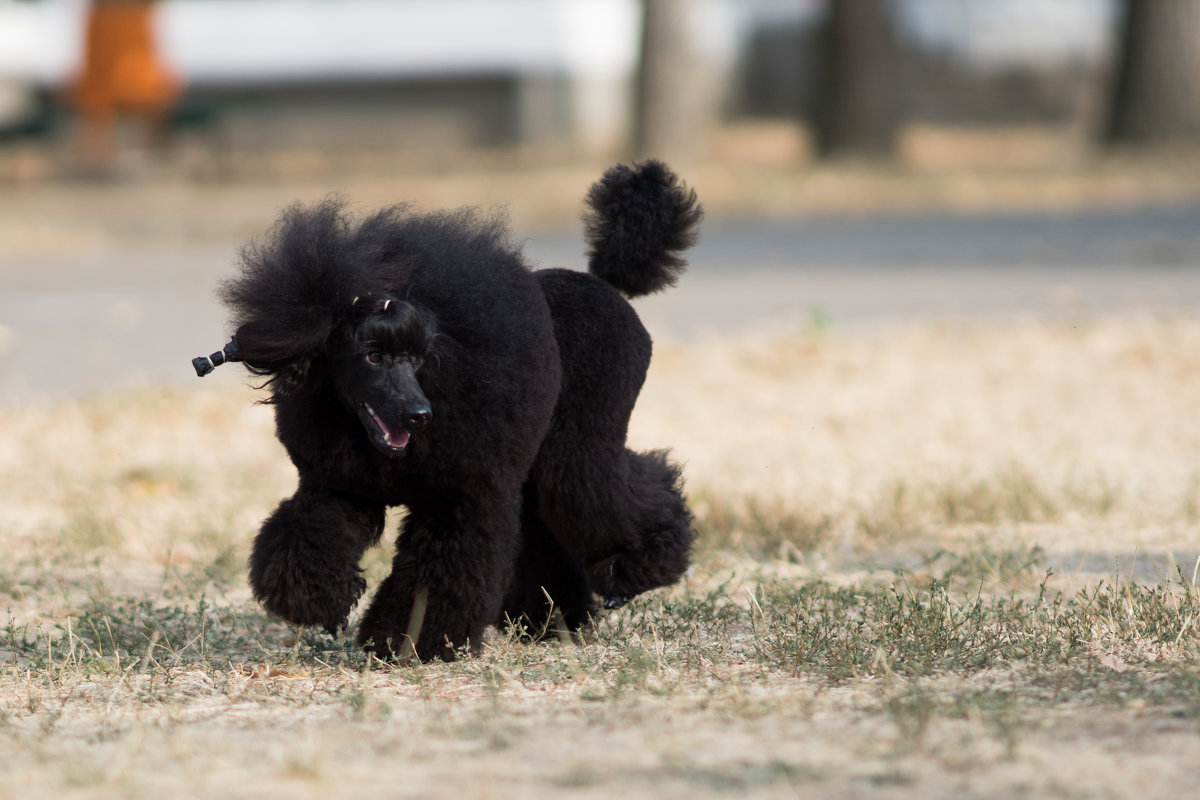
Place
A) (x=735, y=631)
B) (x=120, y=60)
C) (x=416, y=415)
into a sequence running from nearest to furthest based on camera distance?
(x=416, y=415), (x=735, y=631), (x=120, y=60)

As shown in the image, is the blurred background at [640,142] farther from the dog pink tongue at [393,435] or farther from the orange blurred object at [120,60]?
the dog pink tongue at [393,435]

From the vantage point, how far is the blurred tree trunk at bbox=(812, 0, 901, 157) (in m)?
19.6

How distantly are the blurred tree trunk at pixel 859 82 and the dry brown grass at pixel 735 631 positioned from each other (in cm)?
1196

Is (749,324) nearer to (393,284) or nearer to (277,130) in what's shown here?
(393,284)

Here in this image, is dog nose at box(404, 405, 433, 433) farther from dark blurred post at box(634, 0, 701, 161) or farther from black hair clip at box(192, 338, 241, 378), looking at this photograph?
dark blurred post at box(634, 0, 701, 161)

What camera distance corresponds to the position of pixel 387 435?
387cm

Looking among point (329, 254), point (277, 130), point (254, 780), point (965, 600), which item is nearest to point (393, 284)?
point (329, 254)

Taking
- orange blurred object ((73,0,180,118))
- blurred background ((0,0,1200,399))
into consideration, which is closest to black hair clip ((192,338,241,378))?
blurred background ((0,0,1200,399))

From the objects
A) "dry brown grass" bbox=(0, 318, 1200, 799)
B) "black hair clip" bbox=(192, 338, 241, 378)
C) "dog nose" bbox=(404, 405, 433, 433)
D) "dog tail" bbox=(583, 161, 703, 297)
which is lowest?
"dry brown grass" bbox=(0, 318, 1200, 799)

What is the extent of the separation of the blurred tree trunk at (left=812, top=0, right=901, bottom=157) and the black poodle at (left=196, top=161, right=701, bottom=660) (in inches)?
629

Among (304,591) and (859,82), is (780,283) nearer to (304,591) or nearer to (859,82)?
(859,82)

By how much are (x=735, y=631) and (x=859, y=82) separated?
1628 centimetres

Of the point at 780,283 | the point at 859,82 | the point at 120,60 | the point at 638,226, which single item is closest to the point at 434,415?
the point at 638,226

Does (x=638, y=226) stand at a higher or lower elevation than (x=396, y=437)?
higher
